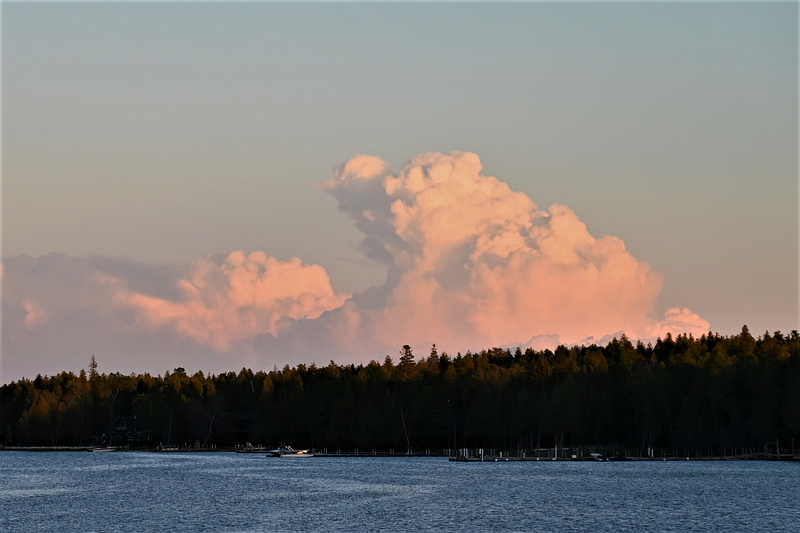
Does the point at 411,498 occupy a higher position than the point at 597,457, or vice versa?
the point at 597,457

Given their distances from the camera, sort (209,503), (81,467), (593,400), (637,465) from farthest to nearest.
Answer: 1. (593,400)
2. (81,467)
3. (637,465)
4. (209,503)

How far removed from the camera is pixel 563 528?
8338 cm

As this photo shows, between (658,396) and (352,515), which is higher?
(658,396)

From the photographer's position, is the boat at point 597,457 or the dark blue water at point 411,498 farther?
the boat at point 597,457

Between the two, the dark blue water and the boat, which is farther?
the boat

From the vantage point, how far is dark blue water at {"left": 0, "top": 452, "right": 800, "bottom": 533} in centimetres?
8600

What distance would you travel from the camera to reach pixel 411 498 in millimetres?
107625

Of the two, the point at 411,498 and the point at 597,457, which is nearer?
the point at 411,498

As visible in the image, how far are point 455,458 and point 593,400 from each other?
99.7ft

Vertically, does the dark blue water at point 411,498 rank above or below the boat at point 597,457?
below

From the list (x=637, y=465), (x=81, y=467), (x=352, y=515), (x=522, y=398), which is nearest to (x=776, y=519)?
(x=352, y=515)

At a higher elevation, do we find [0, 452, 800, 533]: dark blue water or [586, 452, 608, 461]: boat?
[586, 452, 608, 461]: boat

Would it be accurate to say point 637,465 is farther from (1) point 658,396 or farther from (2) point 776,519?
(2) point 776,519

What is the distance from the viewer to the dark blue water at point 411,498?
8600 centimetres
